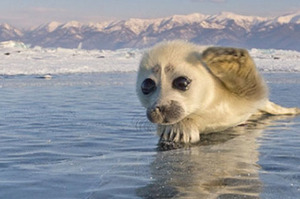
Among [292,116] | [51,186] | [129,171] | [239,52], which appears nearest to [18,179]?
[51,186]

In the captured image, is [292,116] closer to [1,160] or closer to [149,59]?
[149,59]

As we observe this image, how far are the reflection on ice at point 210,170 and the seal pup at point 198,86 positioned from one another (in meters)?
0.19

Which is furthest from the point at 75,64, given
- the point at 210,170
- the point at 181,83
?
the point at 210,170

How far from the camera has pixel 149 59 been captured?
388cm

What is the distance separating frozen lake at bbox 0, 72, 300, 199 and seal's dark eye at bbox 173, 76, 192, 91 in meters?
0.44

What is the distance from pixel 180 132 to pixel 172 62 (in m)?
0.54

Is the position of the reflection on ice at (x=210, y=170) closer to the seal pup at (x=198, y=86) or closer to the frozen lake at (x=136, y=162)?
the frozen lake at (x=136, y=162)

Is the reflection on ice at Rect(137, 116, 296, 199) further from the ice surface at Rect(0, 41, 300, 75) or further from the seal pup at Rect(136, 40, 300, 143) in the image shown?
the ice surface at Rect(0, 41, 300, 75)

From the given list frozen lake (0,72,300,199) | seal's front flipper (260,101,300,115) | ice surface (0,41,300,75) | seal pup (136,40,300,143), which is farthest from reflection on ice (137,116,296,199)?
ice surface (0,41,300,75)

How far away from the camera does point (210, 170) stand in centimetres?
266

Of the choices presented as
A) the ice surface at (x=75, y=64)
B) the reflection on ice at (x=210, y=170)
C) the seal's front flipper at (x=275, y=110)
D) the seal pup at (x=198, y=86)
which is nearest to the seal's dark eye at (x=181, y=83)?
the seal pup at (x=198, y=86)

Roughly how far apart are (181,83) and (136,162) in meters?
0.90

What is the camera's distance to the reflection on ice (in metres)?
2.14

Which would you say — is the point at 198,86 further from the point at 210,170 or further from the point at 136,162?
the point at 210,170
